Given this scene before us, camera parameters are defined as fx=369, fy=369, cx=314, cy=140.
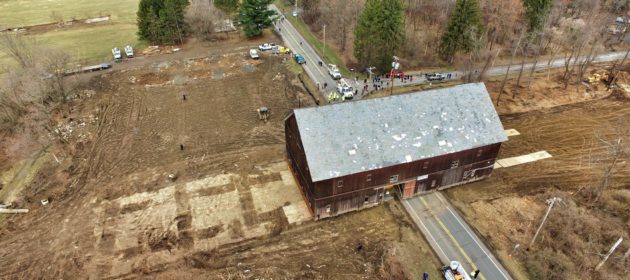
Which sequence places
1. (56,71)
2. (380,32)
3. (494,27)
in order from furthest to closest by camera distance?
1. (494,27)
2. (380,32)
3. (56,71)

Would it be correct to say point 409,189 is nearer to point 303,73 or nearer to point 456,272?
point 456,272

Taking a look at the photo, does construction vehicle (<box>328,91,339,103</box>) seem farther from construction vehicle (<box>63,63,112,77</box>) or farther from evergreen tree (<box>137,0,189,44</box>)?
construction vehicle (<box>63,63,112,77</box>)

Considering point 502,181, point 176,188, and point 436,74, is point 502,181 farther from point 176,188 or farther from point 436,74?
point 176,188

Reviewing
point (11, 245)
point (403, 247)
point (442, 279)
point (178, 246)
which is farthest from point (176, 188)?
point (442, 279)

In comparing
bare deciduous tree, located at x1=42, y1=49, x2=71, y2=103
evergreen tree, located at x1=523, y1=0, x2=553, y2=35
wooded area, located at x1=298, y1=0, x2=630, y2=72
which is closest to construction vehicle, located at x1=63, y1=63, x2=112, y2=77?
bare deciduous tree, located at x1=42, y1=49, x2=71, y2=103

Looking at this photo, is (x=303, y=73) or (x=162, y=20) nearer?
(x=303, y=73)

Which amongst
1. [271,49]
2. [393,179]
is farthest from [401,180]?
[271,49]

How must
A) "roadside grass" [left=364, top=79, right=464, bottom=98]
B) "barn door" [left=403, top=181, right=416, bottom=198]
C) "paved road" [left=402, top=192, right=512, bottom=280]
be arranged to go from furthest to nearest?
"roadside grass" [left=364, top=79, right=464, bottom=98], "barn door" [left=403, top=181, right=416, bottom=198], "paved road" [left=402, top=192, right=512, bottom=280]

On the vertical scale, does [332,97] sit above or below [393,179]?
above
